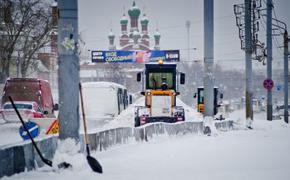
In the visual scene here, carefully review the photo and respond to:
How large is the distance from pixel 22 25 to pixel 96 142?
85.1 feet

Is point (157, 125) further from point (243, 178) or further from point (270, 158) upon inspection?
point (243, 178)

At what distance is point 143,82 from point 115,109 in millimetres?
7118

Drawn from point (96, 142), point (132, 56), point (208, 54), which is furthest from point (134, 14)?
point (96, 142)

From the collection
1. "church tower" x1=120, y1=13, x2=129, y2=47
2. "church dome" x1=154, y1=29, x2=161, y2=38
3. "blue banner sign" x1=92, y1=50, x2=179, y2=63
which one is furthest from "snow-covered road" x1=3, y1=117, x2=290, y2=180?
"church tower" x1=120, y1=13, x2=129, y2=47

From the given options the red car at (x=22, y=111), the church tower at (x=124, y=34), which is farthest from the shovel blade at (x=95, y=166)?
the church tower at (x=124, y=34)

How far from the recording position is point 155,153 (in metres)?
13.7

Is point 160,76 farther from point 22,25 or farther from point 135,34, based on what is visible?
point 135,34

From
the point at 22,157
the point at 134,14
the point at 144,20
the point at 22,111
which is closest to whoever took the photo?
the point at 22,157

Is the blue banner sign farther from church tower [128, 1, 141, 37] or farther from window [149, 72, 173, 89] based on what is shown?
church tower [128, 1, 141, 37]

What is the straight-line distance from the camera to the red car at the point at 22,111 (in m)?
22.1

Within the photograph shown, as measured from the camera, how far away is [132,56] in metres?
60.2

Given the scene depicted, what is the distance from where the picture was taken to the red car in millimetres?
22109

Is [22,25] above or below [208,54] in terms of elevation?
above

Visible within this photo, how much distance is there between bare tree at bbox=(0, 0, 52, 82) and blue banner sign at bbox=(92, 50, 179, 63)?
17967 mm
